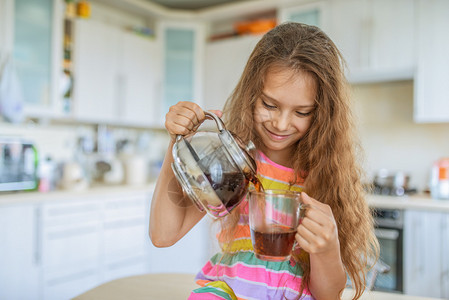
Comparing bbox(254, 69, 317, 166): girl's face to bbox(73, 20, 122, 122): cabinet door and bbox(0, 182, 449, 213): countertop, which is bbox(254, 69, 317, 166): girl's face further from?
bbox(73, 20, 122, 122): cabinet door

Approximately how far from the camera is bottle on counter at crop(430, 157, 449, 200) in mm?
2445

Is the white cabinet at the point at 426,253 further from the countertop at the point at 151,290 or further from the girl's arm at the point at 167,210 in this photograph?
the girl's arm at the point at 167,210

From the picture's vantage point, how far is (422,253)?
2.31 metres

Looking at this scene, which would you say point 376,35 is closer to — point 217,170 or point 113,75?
point 113,75

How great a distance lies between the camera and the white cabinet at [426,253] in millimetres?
2254

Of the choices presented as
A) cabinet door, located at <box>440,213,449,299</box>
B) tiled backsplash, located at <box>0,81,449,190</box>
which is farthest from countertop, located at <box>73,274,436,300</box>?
tiled backsplash, located at <box>0,81,449,190</box>

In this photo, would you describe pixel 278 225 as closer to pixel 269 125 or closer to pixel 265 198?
pixel 265 198

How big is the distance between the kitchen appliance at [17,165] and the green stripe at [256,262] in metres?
1.77

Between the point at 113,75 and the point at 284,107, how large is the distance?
2.61 metres

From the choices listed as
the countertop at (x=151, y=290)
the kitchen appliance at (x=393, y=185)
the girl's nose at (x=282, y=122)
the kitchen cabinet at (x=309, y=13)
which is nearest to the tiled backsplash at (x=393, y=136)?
the kitchen appliance at (x=393, y=185)

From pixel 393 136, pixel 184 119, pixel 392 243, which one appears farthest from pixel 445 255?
pixel 184 119

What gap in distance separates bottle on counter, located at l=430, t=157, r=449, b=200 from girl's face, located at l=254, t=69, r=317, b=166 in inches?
80.8

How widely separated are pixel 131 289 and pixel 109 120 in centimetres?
242

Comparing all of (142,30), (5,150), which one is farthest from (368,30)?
(5,150)
